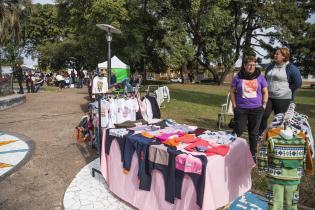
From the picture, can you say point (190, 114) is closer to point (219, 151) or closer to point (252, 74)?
point (252, 74)

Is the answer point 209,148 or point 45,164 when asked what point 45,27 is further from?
point 209,148

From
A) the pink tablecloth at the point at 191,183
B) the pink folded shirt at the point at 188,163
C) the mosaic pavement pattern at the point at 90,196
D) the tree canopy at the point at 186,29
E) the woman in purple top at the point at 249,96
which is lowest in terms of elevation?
the mosaic pavement pattern at the point at 90,196

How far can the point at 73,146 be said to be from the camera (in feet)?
23.9

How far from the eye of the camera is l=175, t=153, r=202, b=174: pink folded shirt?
3.24 m

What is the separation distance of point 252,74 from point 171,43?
24240 millimetres

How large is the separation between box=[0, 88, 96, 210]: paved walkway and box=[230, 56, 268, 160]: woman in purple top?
3167mm

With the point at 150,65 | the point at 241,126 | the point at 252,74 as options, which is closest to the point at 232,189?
the point at 241,126

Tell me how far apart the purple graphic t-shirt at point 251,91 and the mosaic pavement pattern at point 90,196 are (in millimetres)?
2657

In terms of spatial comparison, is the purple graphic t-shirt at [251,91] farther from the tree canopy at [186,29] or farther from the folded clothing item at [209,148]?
the tree canopy at [186,29]

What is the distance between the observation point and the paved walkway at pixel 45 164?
4.54 metres

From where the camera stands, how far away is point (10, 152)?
6820mm

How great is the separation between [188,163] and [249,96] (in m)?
2.44

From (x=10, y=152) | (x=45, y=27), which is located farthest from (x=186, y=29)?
(x=45, y=27)

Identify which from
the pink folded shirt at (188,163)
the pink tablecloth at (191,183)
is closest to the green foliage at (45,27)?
the pink tablecloth at (191,183)
